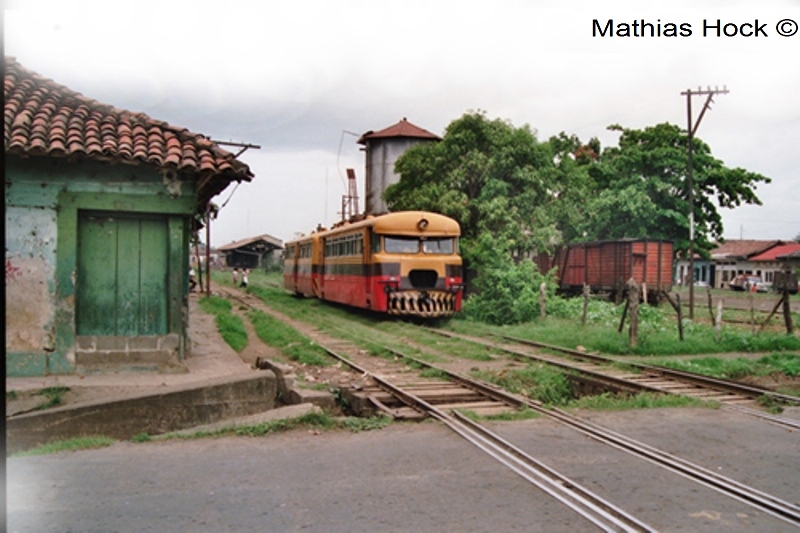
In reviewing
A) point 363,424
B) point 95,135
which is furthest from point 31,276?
point 363,424

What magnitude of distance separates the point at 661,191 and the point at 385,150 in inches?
702

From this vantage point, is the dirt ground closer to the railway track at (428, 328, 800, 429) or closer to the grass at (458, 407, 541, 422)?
the railway track at (428, 328, 800, 429)

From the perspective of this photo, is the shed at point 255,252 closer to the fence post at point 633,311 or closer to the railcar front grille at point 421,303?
the railcar front grille at point 421,303

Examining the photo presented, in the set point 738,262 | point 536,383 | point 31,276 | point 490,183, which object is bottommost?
point 536,383

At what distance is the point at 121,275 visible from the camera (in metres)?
9.91

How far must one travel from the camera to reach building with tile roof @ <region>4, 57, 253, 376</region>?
915 centimetres

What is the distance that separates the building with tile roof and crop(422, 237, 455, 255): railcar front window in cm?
1000

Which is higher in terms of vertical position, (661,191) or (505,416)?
(661,191)

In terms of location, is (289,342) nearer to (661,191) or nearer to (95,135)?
(95,135)

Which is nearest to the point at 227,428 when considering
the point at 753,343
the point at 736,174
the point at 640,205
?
the point at 753,343

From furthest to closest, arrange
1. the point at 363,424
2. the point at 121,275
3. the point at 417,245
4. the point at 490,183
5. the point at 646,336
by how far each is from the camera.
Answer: the point at 490,183 → the point at 417,245 → the point at 646,336 → the point at 121,275 → the point at 363,424

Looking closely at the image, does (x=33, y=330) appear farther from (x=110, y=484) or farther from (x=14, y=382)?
(x=110, y=484)

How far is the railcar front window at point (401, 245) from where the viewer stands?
19641 mm

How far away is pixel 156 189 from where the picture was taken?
32.3 ft
